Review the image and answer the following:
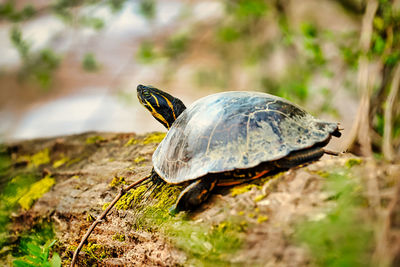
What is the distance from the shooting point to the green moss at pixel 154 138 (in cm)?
259

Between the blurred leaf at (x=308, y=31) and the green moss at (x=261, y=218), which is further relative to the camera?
the blurred leaf at (x=308, y=31)

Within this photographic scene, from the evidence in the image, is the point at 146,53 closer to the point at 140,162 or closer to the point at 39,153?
the point at 39,153

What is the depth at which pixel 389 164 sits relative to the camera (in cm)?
129

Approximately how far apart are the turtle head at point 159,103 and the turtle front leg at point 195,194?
0.59 metres

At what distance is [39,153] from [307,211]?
2648 millimetres

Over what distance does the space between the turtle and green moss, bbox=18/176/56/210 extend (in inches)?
49.9

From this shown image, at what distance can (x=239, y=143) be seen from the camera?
1442 mm

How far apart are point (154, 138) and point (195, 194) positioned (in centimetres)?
124

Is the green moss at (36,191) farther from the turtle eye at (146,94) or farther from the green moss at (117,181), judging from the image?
the turtle eye at (146,94)

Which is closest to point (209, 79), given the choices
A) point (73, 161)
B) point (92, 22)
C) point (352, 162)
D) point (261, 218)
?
point (92, 22)

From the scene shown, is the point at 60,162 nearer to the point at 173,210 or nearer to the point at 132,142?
the point at 132,142

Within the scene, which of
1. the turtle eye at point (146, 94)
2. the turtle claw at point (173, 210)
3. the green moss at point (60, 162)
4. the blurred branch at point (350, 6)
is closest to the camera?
the turtle claw at point (173, 210)

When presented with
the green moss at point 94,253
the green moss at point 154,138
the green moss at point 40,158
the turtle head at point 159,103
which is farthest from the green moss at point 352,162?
the green moss at point 40,158

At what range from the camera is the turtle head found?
6.34 ft
